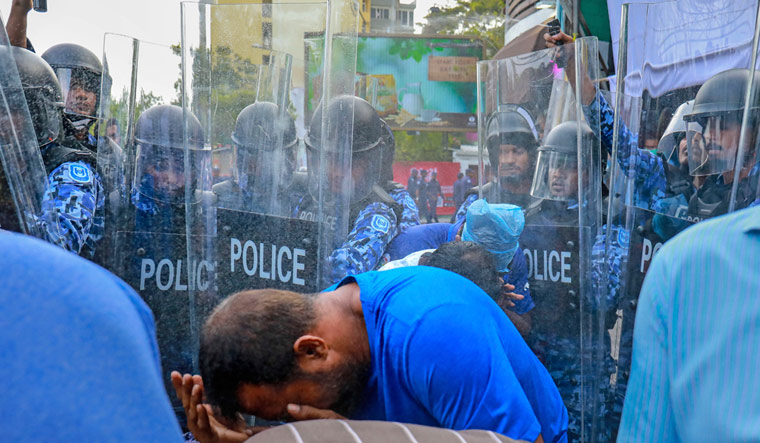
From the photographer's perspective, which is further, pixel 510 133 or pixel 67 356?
pixel 510 133

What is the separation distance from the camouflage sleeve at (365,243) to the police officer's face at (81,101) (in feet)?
4.70

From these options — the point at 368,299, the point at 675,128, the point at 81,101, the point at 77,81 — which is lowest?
the point at 368,299

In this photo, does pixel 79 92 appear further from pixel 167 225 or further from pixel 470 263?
pixel 470 263

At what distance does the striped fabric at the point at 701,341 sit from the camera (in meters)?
0.84

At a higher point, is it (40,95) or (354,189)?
(40,95)

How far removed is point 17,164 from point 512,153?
1941 mm

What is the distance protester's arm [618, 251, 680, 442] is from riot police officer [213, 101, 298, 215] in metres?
1.71

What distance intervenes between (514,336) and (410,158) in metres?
14.3

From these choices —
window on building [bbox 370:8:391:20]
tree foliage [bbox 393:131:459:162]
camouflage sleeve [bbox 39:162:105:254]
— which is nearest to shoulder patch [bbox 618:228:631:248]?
camouflage sleeve [bbox 39:162:105:254]

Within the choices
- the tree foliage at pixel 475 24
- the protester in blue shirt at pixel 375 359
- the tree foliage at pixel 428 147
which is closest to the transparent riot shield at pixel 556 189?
the protester in blue shirt at pixel 375 359

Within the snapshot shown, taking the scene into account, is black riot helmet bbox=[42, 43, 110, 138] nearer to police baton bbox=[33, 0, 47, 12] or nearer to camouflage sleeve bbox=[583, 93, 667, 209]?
police baton bbox=[33, 0, 47, 12]

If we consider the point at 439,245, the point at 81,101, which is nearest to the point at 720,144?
the point at 439,245

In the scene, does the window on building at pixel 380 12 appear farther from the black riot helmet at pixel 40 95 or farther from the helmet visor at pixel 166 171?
the helmet visor at pixel 166 171

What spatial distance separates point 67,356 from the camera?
2.14ft
